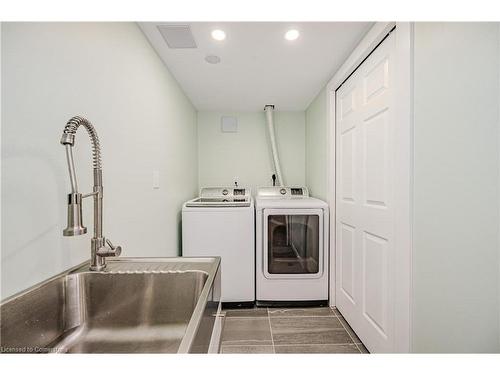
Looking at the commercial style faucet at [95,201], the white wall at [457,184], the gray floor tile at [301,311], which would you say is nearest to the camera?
the commercial style faucet at [95,201]

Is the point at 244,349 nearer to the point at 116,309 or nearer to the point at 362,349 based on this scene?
the point at 362,349

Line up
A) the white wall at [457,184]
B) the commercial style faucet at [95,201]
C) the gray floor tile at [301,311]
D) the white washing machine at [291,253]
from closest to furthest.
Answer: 1. the commercial style faucet at [95,201]
2. the white wall at [457,184]
3. the gray floor tile at [301,311]
4. the white washing machine at [291,253]

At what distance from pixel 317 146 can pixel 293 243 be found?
1.14 meters

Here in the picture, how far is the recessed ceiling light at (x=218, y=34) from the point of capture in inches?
57.6

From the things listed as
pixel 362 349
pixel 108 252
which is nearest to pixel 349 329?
pixel 362 349

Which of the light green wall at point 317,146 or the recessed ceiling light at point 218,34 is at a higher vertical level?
the recessed ceiling light at point 218,34

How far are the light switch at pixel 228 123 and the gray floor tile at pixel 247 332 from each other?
7.39ft

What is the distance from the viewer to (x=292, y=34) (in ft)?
4.91

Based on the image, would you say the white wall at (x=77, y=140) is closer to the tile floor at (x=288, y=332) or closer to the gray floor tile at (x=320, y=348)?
the tile floor at (x=288, y=332)

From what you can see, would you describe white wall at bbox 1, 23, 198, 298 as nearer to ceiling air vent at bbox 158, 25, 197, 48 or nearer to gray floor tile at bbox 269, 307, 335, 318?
ceiling air vent at bbox 158, 25, 197, 48

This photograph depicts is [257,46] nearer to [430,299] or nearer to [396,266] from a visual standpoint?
[396,266]

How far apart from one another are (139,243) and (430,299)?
1586 millimetres

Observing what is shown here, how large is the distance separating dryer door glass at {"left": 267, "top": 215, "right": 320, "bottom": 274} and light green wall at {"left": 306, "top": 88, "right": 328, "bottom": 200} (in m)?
0.38

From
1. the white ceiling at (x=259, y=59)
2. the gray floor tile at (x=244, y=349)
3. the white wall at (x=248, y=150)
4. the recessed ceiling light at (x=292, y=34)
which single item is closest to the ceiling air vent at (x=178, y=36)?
the white ceiling at (x=259, y=59)
